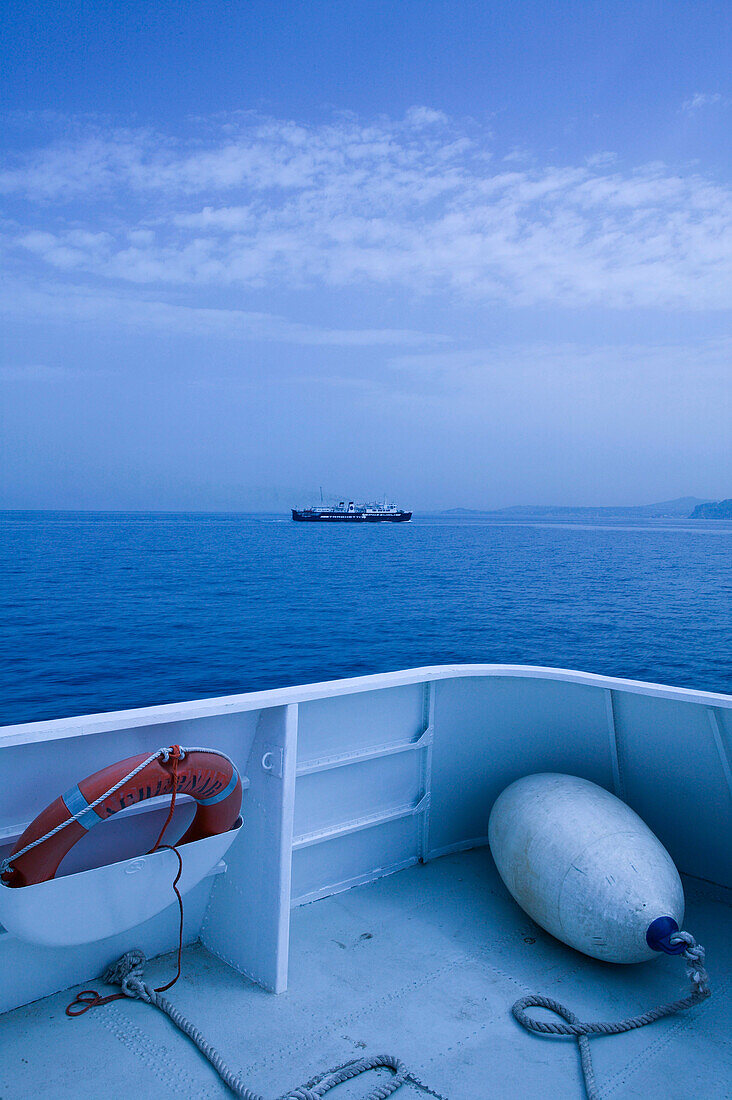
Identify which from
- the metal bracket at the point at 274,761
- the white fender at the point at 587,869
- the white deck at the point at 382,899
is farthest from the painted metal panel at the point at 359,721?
the white fender at the point at 587,869

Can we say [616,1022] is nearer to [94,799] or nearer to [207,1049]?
[207,1049]

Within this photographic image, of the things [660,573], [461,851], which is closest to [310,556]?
[660,573]

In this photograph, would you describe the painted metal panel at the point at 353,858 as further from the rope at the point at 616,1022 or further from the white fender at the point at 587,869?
the rope at the point at 616,1022

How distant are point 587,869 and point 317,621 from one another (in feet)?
88.0

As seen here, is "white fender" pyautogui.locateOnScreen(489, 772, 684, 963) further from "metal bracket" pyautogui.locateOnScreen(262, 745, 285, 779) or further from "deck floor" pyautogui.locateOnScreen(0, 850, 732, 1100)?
"metal bracket" pyautogui.locateOnScreen(262, 745, 285, 779)

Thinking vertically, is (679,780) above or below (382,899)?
above

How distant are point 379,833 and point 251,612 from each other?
28791 millimetres

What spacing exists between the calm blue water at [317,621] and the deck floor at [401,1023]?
47.0 feet

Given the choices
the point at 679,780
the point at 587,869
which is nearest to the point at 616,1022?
the point at 587,869

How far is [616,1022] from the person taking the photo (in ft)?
8.84

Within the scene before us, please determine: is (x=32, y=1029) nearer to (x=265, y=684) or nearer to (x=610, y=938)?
(x=610, y=938)

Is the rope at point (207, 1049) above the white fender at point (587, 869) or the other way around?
the other way around

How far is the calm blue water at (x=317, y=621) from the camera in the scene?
20266 mm

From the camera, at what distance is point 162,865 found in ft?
8.02
